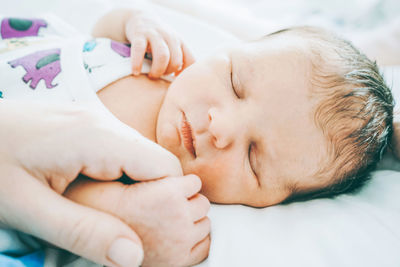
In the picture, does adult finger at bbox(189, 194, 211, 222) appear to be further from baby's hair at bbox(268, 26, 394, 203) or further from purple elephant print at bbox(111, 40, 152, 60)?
purple elephant print at bbox(111, 40, 152, 60)

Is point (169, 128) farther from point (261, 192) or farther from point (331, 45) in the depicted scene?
point (331, 45)

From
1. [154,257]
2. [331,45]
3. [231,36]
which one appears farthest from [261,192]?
[231,36]

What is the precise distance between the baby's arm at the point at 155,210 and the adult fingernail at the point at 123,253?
7 cm

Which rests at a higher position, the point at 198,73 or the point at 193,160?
the point at 198,73

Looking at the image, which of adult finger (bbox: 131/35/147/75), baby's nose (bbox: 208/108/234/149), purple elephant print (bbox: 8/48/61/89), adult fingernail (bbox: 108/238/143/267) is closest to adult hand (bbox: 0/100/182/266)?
adult fingernail (bbox: 108/238/143/267)

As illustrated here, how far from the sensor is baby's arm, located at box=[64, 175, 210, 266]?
52cm

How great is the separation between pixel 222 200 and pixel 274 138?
0.21 meters

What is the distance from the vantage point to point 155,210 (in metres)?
0.53

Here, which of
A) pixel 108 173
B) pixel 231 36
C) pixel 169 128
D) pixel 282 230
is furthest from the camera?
pixel 231 36

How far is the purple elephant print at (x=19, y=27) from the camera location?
111cm

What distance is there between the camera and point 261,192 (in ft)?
2.47

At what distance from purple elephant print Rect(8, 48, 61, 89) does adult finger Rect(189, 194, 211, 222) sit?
0.53 m

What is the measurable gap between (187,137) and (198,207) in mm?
207

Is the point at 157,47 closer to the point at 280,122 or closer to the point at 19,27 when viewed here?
the point at 280,122
